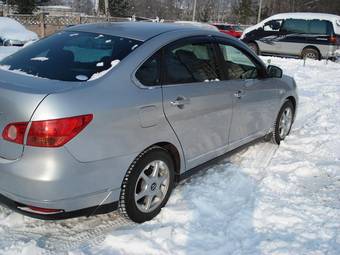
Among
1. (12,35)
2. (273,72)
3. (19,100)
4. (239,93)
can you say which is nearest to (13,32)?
(12,35)

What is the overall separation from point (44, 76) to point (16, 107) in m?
0.44

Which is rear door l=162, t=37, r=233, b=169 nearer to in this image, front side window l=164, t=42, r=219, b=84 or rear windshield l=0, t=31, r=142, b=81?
front side window l=164, t=42, r=219, b=84

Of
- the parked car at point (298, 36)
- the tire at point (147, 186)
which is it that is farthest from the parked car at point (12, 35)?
the tire at point (147, 186)

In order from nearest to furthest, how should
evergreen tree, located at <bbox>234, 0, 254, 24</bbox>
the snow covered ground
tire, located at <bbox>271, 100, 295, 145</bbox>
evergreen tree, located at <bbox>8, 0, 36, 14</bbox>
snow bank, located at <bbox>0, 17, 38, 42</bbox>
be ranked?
the snow covered ground < tire, located at <bbox>271, 100, 295, 145</bbox> < snow bank, located at <bbox>0, 17, 38, 42</bbox> < evergreen tree, located at <bbox>8, 0, 36, 14</bbox> < evergreen tree, located at <bbox>234, 0, 254, 24</bbox>

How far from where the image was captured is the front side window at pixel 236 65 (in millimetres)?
4508

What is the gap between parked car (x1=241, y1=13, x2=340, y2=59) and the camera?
17.4 metres

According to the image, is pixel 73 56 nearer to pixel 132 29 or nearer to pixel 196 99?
pixel 132 29

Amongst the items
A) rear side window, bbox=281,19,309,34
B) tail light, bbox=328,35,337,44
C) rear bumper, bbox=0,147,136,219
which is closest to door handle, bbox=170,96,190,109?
rear bumper, bbox=0,147,136,219

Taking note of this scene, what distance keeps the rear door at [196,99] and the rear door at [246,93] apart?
0.16m

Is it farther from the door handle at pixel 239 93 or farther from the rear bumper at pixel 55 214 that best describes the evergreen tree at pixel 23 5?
the rear bumper at pixel 55 214

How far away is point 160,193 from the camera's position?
3.79 meters

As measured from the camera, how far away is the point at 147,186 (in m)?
3.61

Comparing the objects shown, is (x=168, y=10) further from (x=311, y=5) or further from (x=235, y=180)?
(x=235, y=180)

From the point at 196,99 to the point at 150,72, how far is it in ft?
1.91
